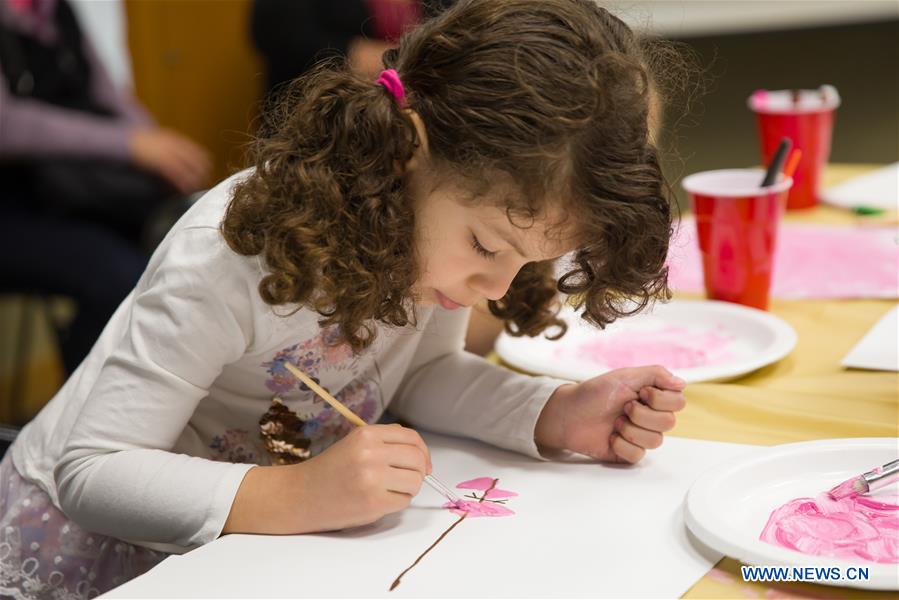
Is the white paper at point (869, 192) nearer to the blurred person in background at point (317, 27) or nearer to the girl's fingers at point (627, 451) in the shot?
the girl's fingers at point (627, 451)

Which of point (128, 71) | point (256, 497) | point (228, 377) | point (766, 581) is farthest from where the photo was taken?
point (128, 71)

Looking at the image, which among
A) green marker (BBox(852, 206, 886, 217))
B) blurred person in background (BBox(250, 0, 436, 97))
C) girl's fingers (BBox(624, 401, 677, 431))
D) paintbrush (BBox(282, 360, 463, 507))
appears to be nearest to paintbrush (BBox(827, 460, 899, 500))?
girl's fingers (BBox(624, 401, 677, 431))

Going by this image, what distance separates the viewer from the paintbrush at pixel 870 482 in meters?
0.66

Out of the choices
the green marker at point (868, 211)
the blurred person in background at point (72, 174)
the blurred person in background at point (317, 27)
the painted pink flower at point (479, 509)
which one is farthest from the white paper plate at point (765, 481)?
the blurred person in background at point (317, 27)

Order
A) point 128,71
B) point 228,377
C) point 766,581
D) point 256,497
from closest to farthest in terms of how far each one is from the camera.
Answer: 1. point 766,581
2. point 256,497
3. point 228,377
4. point 128,71

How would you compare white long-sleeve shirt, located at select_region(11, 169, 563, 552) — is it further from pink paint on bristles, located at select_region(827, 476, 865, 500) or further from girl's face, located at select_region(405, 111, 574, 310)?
pink paint on bristles, located at select_region(827, 476, 865, 500)

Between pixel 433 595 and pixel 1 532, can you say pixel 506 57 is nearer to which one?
pixel 433 595

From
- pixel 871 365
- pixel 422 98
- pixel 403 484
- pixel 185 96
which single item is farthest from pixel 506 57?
pixel 185 96

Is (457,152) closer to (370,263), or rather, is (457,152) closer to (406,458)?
(370,263)

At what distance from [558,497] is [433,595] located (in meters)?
0.16

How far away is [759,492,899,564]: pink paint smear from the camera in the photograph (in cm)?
60

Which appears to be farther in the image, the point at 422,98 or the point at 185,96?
the point at 185,96

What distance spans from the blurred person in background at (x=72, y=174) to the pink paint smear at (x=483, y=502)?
121cm

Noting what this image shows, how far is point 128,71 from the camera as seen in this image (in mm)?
3076
